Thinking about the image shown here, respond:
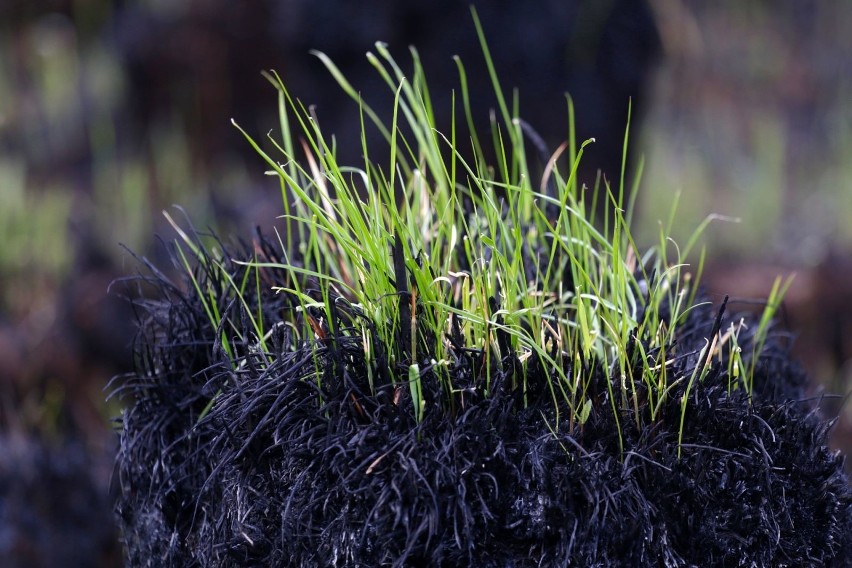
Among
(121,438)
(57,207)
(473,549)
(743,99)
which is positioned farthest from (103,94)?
(473,549)

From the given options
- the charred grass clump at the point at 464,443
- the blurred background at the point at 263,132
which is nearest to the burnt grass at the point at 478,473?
the charred grass clump at the point at 464,443

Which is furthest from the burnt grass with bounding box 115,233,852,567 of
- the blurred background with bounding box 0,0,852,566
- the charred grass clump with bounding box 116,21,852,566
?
the blurred background with bounding box 0,0,852,566

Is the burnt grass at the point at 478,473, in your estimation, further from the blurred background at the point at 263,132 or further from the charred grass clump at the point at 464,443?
the blurred background at the point at 263,132

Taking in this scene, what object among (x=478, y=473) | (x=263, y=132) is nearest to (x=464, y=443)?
(x=478, y=473)

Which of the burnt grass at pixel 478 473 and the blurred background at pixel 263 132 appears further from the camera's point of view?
the blurred background at pixel 263 132

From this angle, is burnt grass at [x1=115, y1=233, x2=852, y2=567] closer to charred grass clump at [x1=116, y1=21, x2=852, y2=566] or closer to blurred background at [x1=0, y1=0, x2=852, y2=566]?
A: charred grass clump at [x1=116, y1=21, x2=852, y2=566]
